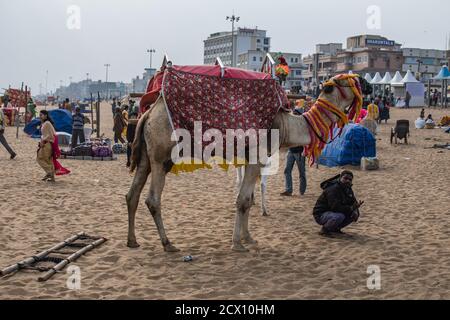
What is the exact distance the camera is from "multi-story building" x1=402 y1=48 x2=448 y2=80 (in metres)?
95.3

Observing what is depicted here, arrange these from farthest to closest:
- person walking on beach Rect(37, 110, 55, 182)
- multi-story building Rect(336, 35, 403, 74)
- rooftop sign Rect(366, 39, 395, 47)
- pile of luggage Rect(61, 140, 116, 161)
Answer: rooftop sign Rect(366, 39, 395, 47)
multi-story building Rect(336, 35, 403, 74)
pile of luggage Rect(61, 140, 116, 161)
person walking on beach Rect(37, 110, 55, 182)

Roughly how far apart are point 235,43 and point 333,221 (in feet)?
402

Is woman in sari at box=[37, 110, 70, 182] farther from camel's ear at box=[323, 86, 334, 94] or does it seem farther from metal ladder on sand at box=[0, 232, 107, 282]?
camel's ear at box=[323, 86, 334, 94]

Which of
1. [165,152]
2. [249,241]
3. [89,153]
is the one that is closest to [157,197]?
[165,152]

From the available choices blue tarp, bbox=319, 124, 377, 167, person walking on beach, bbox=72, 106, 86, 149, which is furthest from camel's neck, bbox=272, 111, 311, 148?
person walking on beach, bbox=72, 106, 86, 149

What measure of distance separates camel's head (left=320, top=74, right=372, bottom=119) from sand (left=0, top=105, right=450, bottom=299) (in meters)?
2.01

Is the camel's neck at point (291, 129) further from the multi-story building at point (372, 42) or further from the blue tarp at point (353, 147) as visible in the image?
the multi-story building at point (372, 42)

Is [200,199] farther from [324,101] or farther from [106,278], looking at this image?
[106,278]

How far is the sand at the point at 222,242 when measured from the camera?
611 cm

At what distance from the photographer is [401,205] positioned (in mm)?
11250

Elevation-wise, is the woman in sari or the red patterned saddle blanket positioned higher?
the red patterned saddle blanket
